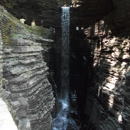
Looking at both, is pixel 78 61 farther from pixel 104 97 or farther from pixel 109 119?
pixel 109 119

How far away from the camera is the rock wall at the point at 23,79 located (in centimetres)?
503

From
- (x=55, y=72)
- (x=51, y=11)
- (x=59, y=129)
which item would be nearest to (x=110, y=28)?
(x=51, y=11)

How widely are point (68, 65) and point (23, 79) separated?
13.6 metres

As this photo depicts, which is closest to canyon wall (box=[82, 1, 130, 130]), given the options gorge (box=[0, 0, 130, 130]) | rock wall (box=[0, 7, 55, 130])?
Answer: gorge (box=[0, 0, 130, 130])

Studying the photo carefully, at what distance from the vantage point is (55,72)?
18531mm

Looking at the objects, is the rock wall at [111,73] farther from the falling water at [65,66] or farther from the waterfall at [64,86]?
the falling water at [65,66]

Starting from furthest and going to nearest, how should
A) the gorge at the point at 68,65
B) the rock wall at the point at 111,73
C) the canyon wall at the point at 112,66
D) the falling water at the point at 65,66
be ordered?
the falling water at the point at 65,66, the canyon wall at the point at 112,66, the rock wall at the point at 111,73, the gorge at the point at 68,65

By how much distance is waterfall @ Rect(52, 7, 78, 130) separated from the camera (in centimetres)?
1454

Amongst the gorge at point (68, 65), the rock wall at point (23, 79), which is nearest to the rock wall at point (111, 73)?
the gorge at point (68, 65)

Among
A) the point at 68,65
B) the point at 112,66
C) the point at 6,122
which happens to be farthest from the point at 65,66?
the point at 6,122

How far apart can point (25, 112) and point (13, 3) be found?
45.1 feet

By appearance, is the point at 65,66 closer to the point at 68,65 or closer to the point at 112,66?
the point at 68,65

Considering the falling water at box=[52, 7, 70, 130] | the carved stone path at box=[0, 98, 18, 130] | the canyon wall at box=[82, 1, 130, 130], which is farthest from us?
the falling water at box=[52, 7, 70, 130]

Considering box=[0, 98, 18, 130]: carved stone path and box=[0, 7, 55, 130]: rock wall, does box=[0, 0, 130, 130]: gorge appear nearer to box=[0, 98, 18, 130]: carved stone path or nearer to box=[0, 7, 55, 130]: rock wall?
box=[0, 7, 55, 130]: rock wall
